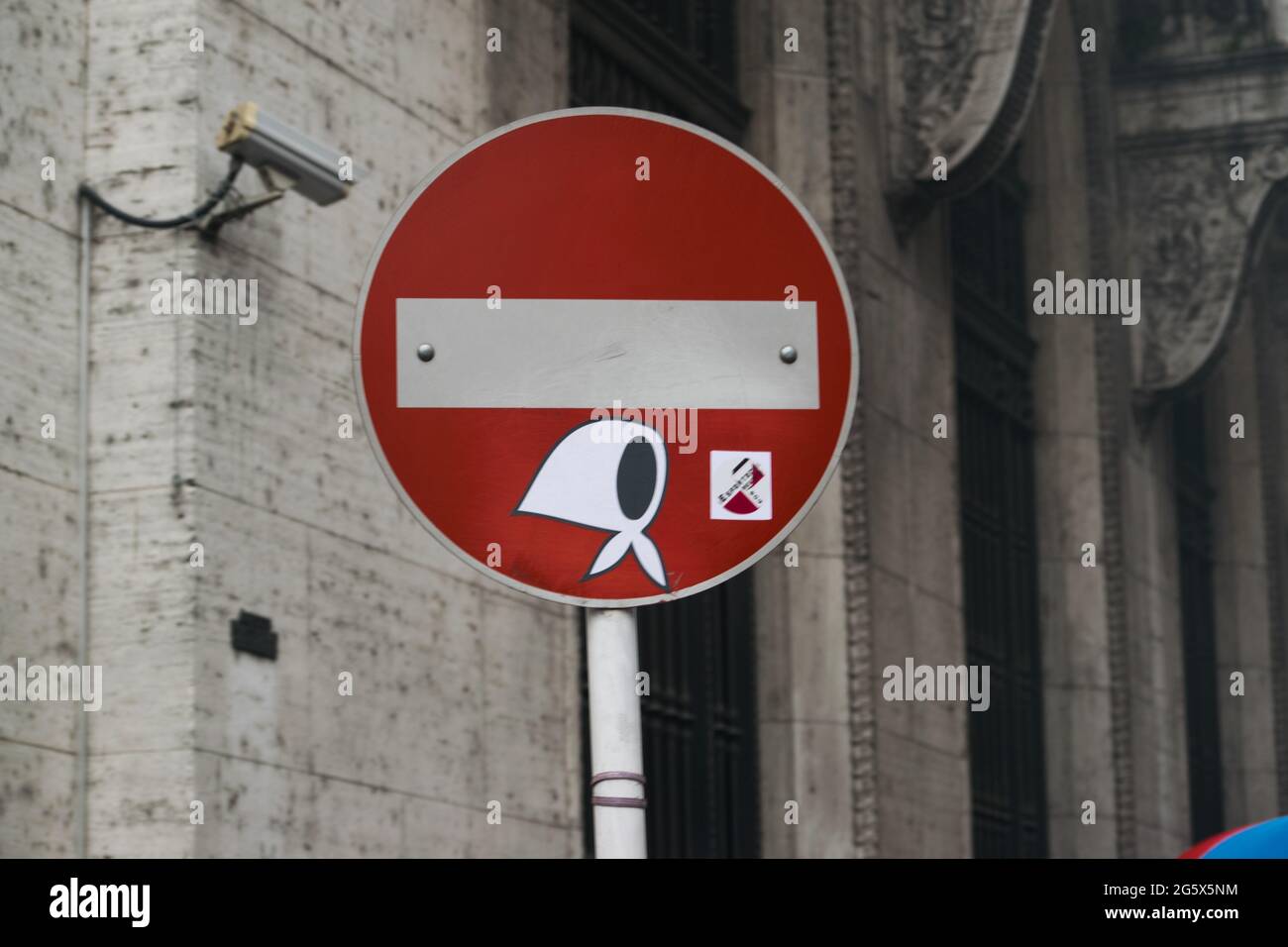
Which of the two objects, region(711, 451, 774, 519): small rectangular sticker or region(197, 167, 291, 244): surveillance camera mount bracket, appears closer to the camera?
region(711, 451, 774, 519): small rectangular sticker

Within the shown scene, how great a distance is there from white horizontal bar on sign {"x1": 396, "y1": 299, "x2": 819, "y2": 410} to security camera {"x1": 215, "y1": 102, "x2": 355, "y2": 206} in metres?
4.76

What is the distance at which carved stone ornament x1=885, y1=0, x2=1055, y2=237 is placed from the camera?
47.1ft

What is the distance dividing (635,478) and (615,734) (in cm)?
31

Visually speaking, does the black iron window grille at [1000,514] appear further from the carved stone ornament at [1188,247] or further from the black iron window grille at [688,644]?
the black iron window grille at [688,644]

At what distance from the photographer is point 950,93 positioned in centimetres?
1462

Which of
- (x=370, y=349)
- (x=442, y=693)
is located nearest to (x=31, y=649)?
(x=442, y=693)

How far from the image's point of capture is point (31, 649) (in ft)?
23.2

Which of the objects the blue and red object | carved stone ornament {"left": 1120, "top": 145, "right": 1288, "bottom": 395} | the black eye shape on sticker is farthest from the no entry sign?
carved stone ornament {"left": 1120, "top": 145, "right": 1288, "bottom": 395}

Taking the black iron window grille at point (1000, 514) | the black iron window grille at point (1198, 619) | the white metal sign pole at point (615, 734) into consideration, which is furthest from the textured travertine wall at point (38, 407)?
the black iron window grille at point (1198, 619)

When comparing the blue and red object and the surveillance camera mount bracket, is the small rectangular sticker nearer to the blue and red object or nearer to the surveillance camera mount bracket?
the blue and red object

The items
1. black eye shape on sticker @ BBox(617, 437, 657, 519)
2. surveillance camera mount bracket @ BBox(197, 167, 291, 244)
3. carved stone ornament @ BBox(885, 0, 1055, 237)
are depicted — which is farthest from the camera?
carved stone ornament @ BBox(885, 0, 1055, 237)

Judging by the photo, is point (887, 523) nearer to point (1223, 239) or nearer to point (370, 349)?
point (1223, 239)

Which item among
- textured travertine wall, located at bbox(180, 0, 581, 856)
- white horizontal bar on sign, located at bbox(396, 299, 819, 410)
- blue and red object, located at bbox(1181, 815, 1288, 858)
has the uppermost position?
textured travertine wall, located at bbox(180, 0, 581, 856)

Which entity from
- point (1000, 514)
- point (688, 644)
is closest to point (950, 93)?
point (1000, 514)
